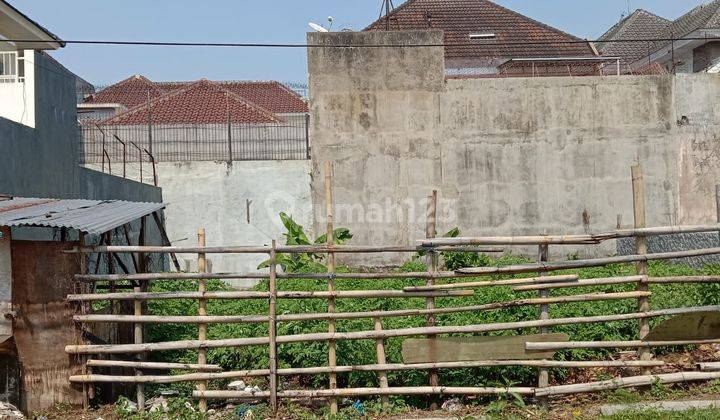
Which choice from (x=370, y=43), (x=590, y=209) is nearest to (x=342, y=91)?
(x=370, y=43)

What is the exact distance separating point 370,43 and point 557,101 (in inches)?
166

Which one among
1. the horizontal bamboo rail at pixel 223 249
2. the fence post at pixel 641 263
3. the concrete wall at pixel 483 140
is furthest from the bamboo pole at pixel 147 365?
the concrete wall at pixel 483 140

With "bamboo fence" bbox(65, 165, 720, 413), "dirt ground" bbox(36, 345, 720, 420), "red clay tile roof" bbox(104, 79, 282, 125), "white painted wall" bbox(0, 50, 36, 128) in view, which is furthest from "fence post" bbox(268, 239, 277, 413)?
"red clay tile roof" bbox(104, 79, 282, 125)

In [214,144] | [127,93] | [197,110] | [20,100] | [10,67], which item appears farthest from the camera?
[127,93]

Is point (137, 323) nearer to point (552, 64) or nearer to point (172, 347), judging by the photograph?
point (172, 347)

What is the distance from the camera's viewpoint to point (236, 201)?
62.7ft

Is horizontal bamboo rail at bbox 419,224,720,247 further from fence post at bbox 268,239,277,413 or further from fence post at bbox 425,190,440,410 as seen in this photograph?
fence post at bbox 268,239,277,413

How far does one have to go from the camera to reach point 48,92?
43.3ft

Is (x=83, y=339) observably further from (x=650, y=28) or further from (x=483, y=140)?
(x=650, y=28)

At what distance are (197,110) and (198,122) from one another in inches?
60.4

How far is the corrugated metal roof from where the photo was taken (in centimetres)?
702

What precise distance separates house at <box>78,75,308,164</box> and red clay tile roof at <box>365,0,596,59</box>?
5.20 meters

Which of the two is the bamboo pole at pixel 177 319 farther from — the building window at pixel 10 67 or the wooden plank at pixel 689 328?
the building window at pixel 10 67

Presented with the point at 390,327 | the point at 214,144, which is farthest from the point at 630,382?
the point at 214,144
